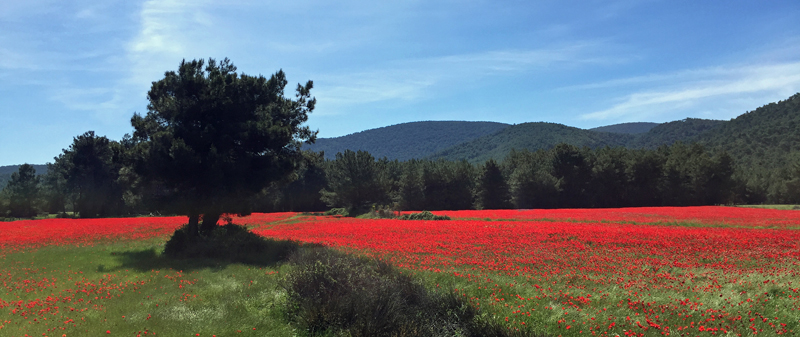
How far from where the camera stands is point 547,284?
10398mm

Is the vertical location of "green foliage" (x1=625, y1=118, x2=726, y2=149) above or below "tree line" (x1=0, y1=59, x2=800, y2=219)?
above

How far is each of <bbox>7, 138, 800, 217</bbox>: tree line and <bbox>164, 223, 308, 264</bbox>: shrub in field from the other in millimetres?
34342

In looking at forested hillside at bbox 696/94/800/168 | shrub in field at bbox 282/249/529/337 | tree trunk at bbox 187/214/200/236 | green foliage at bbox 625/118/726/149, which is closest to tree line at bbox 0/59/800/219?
tree trunk at bbox 187/214/200/236

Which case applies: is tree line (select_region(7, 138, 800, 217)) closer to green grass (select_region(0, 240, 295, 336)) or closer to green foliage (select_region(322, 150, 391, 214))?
green foliage (select_region(322, 150, 391, 214))

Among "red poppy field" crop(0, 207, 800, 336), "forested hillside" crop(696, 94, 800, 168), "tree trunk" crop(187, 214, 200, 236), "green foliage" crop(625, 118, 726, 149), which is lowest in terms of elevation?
"red poppy field" crop(0, 207, 800, 336)

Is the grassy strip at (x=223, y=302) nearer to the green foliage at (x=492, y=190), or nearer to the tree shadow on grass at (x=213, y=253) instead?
the tree shadow on grass at (x=213, y=253)

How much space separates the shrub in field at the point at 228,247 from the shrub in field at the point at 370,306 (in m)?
7.21

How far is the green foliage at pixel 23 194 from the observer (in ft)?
207

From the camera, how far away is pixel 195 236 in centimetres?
1883

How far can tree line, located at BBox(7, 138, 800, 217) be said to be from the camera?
5788 cm

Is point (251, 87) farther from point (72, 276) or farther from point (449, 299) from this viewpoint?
point (449, 299)

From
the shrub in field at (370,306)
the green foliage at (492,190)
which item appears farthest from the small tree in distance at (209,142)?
the green foliage at (492,190)

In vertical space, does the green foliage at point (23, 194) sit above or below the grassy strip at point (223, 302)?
above

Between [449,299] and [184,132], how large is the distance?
1513 cm
